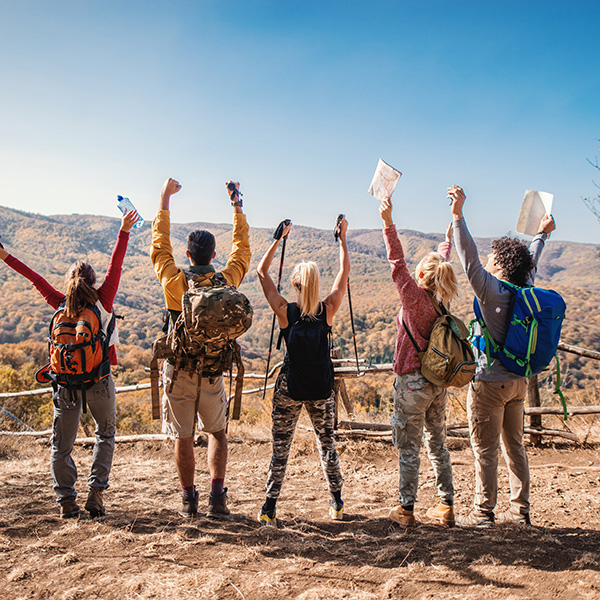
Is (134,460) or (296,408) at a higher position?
(296,408)

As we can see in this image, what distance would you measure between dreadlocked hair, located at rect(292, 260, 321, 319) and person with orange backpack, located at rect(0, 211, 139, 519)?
1344 mm

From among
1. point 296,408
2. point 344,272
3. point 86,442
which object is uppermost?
point 344,272

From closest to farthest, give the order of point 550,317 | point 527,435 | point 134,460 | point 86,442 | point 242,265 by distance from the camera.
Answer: point 550,317, point 242,265, point 527,435, point 134,460, point 86,442

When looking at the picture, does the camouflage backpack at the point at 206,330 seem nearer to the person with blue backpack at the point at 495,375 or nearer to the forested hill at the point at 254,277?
the person with blue backpack at the point at 495,375

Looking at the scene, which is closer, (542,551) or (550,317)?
(542,551)

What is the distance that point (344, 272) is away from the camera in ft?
10.1

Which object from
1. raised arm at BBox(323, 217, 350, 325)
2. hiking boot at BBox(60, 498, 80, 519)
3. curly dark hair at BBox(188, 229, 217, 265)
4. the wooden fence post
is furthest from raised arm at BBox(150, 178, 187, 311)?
the wooden fence post

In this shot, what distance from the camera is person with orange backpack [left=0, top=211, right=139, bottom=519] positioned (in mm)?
3035

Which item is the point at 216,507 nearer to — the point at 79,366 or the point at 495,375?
the point at 79,366

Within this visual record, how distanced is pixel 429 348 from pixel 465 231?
2.57ft

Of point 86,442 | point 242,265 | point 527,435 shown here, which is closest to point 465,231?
point 242,265

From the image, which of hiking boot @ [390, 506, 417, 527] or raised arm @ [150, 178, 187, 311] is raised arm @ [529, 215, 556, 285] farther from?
raised arm @ [150, 178, 187, 311]

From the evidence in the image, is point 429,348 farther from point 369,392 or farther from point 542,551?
point 369,392

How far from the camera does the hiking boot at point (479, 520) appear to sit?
2967 millimetres
